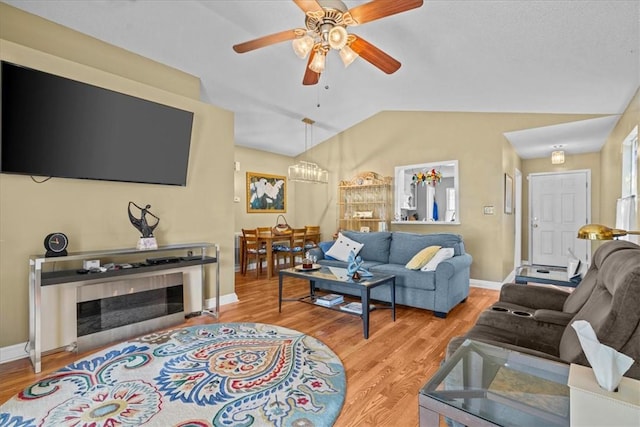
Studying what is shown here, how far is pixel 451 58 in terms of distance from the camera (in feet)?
10.4

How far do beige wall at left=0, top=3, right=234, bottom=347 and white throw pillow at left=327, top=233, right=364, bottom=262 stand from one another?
1484 millimetres

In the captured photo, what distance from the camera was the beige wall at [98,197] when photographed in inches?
102

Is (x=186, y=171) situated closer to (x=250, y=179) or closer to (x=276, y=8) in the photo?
(x=276, y=8)

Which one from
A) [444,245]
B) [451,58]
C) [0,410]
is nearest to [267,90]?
[451,58]

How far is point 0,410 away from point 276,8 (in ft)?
11.5

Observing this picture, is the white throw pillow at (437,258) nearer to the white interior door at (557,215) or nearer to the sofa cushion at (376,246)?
the sofa cushion at (376,246)

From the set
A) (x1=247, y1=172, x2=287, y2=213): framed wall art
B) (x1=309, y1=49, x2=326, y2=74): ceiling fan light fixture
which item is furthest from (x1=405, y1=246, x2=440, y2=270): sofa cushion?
(x1=247, y1=172, x2=287, y2=213): framed wall art

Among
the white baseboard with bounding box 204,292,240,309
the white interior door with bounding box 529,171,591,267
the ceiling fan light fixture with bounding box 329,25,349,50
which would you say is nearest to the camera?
the ceiling fan light fixture with bounding box 329,25,349,50

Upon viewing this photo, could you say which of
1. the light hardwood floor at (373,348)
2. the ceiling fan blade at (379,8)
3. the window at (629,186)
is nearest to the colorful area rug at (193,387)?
the light hardwood floor at (373,348)

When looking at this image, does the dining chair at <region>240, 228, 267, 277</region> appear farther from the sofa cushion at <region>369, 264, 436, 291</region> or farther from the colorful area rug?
the colorful area rug

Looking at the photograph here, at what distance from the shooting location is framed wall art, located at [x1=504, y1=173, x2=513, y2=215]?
498 centimetres

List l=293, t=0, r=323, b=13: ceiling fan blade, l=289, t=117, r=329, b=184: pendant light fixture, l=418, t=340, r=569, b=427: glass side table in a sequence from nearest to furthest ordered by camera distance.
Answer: l=418, t=340, r=569, b=427: glass side table < l=293, t=0, r=323, b=13: ceiling fan blade < l=289, t=117, r=329, b=184: pendant light fixture

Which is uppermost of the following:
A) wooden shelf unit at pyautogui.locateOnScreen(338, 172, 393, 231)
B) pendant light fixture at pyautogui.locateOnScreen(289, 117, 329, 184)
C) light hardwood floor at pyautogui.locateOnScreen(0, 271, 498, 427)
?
pendant light fixture at pyautogui.locateOnScreen(289, 117, 329, 184)

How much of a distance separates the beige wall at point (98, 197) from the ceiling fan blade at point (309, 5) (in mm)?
2098
